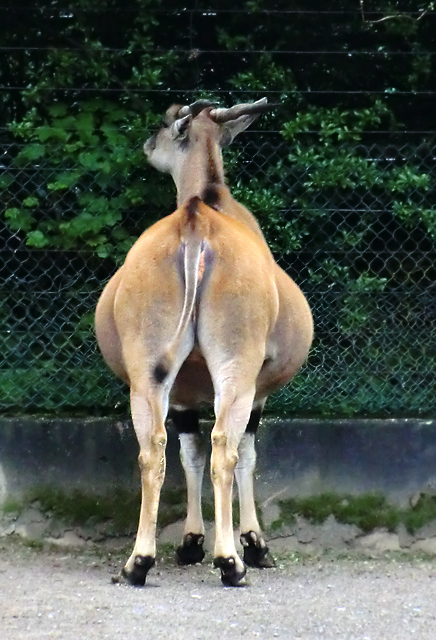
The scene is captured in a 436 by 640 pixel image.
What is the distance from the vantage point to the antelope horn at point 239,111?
651cm

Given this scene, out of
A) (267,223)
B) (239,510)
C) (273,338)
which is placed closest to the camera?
(273,338)

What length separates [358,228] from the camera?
7289 millimetres

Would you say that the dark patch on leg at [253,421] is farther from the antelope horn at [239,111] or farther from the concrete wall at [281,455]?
the antelope horn at [239,111]

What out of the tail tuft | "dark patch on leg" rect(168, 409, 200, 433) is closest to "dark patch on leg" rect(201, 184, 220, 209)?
the tail tuft

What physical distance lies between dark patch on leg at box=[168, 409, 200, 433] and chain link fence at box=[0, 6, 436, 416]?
558 millimetres

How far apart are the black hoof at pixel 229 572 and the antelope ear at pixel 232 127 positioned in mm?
2567

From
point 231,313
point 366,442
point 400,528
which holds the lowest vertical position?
point 400,528

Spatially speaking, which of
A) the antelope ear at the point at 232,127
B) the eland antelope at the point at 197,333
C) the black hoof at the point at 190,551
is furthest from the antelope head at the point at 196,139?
the black hoof at the point at 190,551

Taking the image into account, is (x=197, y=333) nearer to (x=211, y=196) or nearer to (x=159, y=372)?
(x=159, y=372)

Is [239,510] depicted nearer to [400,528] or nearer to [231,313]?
[400,528]

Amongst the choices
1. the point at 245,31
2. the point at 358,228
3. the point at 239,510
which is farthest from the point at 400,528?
the point at 245,31

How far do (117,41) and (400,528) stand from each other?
12.3 ft

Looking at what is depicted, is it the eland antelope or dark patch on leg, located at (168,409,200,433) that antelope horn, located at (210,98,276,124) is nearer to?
the eland antelope

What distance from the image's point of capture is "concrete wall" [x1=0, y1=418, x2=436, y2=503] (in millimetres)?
6691
